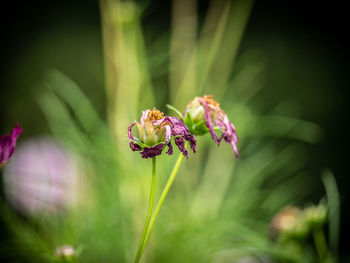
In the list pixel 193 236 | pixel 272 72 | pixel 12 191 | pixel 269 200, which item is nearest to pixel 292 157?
pixel 272 72

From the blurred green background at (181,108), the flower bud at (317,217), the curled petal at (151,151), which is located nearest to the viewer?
the curled petal at (151,151)

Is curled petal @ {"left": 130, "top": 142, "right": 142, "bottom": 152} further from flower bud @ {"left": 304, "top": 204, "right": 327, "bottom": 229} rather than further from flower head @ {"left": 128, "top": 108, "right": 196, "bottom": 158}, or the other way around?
flower bud @ {"left": 304, "top": 204, "right": 327, "bottom": 229}

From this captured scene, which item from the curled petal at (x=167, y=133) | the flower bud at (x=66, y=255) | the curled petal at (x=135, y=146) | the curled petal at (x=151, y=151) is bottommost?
the flower bud at (x=66, y=255)

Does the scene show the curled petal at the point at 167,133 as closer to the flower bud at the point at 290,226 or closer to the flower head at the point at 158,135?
the flower head at the point at 158,135

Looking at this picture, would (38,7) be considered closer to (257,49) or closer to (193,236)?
(257,49)

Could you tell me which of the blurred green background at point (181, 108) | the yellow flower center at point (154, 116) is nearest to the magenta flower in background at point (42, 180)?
the blurred green background at point (181, 108)

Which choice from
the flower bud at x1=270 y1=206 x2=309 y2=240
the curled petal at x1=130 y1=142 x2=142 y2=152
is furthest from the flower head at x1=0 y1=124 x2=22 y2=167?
the flower bud at x1=270 y1=206 x2=309 y2=240

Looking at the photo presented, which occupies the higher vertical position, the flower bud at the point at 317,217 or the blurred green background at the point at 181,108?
the blurred green background at the point at 181,108
